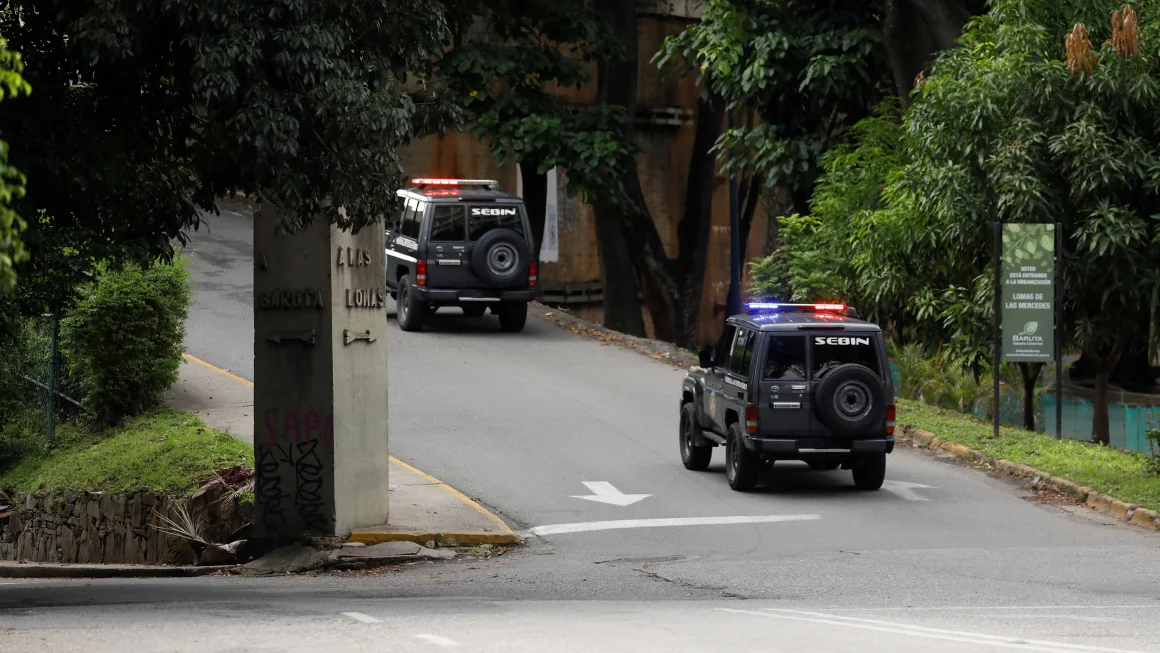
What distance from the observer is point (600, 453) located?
1895 cm

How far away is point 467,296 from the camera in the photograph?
2706cm

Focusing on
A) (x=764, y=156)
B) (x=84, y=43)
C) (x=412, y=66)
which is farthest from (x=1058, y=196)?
(x=84, y=43)

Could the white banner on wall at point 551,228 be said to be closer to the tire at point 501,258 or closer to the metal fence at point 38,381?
the tire at point 501,258

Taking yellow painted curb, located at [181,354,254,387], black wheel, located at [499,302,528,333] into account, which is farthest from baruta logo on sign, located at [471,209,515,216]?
yellow painted curb, located at [181,354,254,387]

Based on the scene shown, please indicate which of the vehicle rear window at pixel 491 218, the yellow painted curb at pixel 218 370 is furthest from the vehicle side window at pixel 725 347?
the vehicle rear window at pixel 491 218

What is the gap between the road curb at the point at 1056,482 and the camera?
15.5 m

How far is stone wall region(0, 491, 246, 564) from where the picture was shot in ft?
54.7

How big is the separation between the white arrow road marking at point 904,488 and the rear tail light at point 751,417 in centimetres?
191

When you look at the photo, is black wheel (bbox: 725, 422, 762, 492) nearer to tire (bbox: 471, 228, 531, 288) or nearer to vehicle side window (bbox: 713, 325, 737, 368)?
vehicle side window (bbox: 713, 325, 737, 368)

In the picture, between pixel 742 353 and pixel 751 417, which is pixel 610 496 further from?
pixel 742 353

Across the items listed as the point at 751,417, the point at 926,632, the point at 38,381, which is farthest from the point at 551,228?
the point at 926,632

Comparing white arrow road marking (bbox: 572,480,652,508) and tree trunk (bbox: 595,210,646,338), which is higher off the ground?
tree trunk (bbox: 595,210,646,338)

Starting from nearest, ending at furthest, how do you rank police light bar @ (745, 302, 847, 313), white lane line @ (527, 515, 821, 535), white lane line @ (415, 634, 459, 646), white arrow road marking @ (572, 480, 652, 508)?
white lane line @ (415, 634, 459, 646) < white lane line @ (527, 515, 821, 535) < white arrow road marking @ (572, 480, 652, 508) < police light bar @ (745, 302, 847, 313)

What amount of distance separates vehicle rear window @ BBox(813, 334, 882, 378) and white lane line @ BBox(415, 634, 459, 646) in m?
8.10
